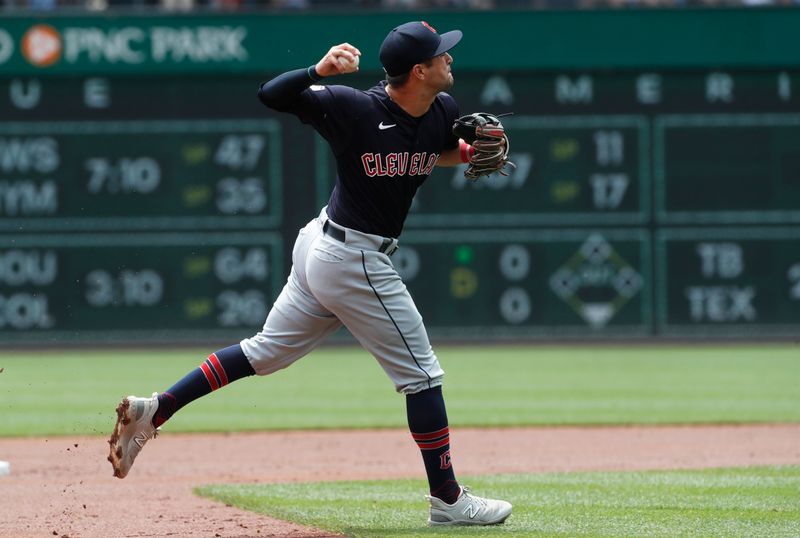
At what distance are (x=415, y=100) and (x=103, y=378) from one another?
818 cm

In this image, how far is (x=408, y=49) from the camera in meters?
4.92

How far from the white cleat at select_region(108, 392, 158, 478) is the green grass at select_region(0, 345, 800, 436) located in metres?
4.07

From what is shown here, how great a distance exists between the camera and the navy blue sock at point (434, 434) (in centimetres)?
501

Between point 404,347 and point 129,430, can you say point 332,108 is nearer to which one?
point 404,347

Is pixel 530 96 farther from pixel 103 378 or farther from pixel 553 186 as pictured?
pixel 103 378

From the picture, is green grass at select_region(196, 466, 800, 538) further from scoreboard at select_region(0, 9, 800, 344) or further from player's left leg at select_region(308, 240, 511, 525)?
scoreboard at select_region(0, 9, 800, 344)

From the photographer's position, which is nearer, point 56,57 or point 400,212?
point 400,212

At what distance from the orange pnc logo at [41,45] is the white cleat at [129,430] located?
34.9 feet

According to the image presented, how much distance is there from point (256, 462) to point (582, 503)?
2.47 meters

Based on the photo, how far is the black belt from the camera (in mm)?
4992

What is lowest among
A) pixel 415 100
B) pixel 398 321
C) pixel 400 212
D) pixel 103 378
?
pixel 103 378

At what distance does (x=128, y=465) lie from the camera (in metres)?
5.05

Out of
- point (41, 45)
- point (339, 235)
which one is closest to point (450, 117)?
point (339, 235)

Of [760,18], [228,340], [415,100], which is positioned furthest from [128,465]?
[760,18]
